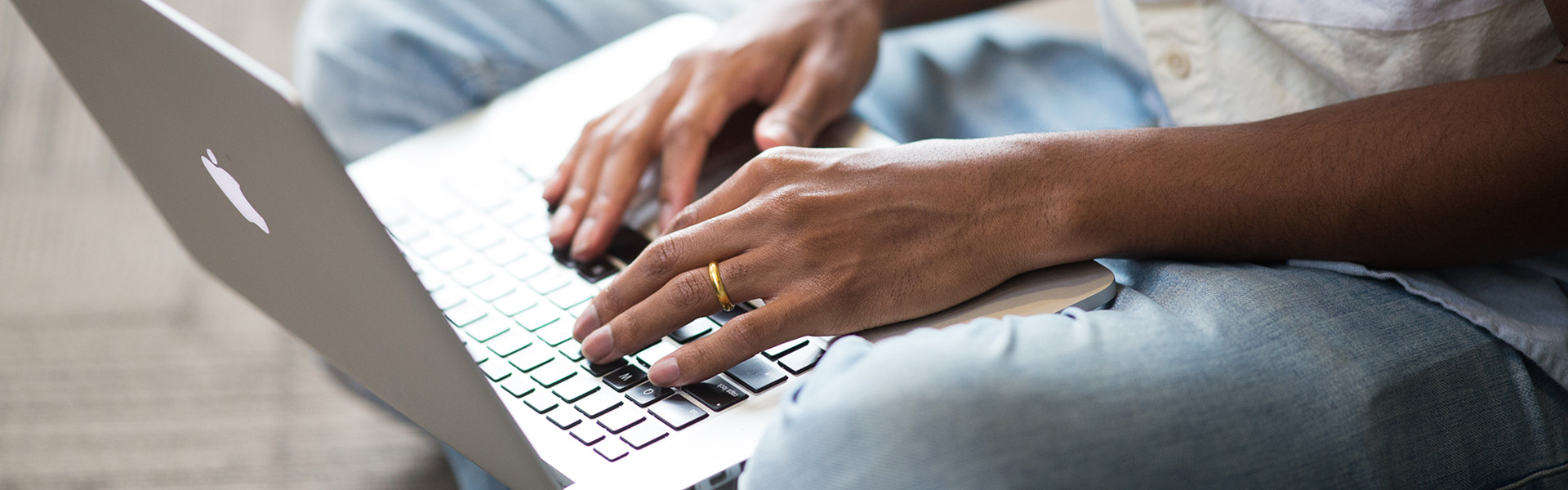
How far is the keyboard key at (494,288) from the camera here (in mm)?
746

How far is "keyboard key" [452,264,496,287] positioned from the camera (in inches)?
30.4

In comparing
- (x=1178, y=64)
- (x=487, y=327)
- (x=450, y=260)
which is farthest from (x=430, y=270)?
(x=1178, y=64)

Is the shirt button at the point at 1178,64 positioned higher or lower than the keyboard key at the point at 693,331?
higher

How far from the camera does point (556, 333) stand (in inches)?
26.9

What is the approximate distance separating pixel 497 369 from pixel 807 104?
0.33 meters

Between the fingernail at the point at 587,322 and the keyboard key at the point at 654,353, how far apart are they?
0.12 ft

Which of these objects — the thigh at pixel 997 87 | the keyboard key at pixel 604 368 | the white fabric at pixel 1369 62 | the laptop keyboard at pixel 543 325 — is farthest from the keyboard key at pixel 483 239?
the white fabric at pixel 1369 62

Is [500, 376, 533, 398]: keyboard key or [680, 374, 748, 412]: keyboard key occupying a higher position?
[680, 374, 748, 412]: keyboard key

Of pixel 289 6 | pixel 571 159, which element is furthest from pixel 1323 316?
pixel 289 6

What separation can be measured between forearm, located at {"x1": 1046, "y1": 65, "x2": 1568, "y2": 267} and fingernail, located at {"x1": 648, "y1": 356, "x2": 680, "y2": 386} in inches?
9.9

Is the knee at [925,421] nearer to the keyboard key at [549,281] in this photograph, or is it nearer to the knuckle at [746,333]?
the knuckle at [746,333]

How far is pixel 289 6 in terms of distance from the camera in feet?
6.99

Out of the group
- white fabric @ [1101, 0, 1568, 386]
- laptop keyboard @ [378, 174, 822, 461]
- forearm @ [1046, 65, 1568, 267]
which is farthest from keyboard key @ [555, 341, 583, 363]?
white fabric @ [1101, 0, 1568, 386]

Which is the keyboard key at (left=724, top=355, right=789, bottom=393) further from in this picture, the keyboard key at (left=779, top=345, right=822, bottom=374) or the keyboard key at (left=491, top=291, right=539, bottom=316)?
the keyboard key at (left=491, top=291, right=539, bottom=316)
